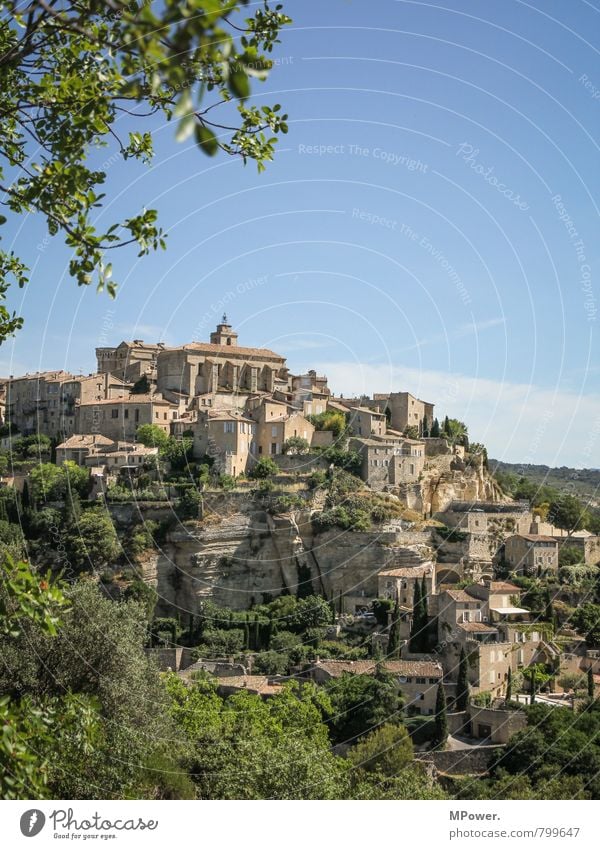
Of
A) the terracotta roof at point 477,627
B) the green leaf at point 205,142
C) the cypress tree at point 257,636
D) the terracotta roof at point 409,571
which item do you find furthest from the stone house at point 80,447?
the green leaf at point 205,142

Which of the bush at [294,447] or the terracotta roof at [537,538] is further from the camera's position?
the bush at [294,447]

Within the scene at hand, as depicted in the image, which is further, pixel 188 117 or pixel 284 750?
pixel 284 750

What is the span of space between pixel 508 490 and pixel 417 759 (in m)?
31.8

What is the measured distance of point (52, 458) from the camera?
44.9 metres

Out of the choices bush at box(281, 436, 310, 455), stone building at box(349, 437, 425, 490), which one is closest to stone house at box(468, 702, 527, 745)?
stone building at box(349, 437, 425, 490)

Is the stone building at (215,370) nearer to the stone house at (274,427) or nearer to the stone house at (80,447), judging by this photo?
the stone house at (274,427)

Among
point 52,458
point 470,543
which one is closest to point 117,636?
point 470,543

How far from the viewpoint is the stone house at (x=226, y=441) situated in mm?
42094

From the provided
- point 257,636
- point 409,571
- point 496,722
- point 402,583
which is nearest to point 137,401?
point 257,636

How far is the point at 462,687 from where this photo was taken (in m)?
27.5

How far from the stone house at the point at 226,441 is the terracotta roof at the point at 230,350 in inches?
241

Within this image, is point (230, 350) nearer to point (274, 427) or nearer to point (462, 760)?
point (274, 427)

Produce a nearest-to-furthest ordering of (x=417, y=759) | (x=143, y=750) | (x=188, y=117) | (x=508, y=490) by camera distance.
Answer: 1. (x=188, y=117)
2. (x=143, y=750)
3. (x=417, y=759)
4. (x=508, y=490)
